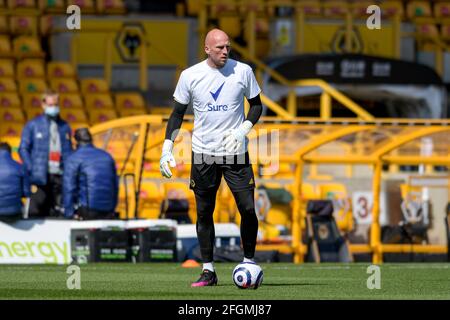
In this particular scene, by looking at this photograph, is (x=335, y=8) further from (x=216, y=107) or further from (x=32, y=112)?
(x=216, y=107)

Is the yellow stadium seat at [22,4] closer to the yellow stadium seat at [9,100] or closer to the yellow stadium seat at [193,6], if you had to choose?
the yellow stadium seat at [9,100]

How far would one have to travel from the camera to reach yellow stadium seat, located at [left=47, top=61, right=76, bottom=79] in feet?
104

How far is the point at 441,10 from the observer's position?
117 feet

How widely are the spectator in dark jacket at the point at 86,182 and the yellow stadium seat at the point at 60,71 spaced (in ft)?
32.9

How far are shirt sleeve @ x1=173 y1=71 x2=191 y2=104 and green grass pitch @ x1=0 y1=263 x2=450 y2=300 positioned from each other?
1.60 meters

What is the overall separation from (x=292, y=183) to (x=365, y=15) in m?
8.30

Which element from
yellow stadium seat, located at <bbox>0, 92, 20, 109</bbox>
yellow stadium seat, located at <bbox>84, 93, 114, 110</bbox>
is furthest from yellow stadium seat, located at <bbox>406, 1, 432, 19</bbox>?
yellow stadium seat, located at <bbox>0, 92, 20, 109</bbox>

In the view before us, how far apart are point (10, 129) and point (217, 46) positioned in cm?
1642

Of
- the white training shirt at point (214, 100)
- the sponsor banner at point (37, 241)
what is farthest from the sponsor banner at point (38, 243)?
the white training shirt at point (214, 100)

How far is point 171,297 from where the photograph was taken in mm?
12750

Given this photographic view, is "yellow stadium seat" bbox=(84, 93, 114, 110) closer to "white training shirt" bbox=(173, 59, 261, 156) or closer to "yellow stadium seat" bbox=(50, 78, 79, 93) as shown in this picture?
"yellow stadium seat" bbox=(50, 78, 79, 93)

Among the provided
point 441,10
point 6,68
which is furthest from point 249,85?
point 441,10

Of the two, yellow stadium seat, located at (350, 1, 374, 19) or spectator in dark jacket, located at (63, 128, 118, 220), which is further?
yellow stadium seat, located at (350, 1, 374, 19)
